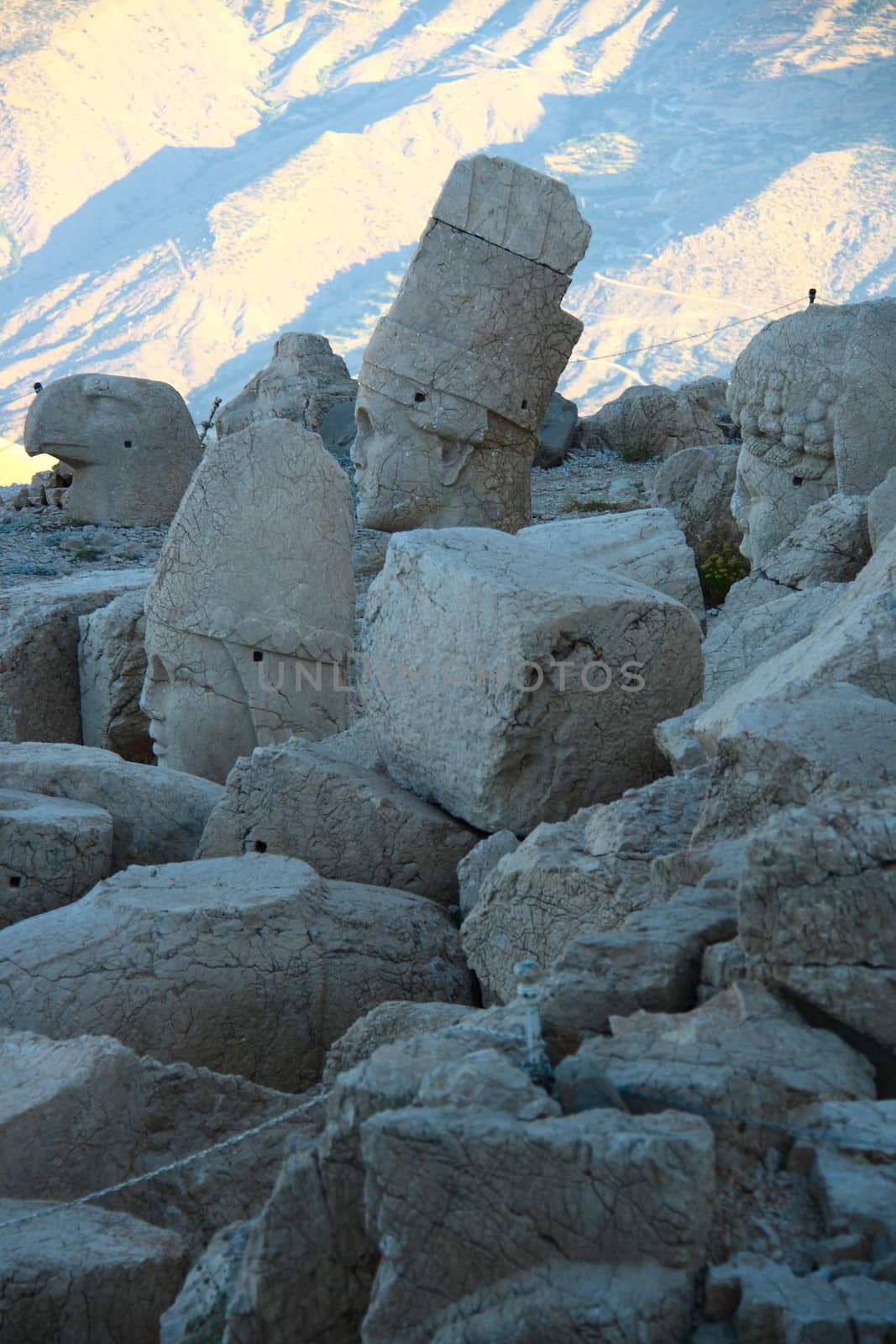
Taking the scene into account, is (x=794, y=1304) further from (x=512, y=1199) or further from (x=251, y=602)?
(x=251, y=602)

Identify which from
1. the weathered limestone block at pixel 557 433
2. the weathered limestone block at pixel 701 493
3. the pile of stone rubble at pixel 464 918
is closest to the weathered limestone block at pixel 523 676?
the pile of stone rubble at pixel 464 918

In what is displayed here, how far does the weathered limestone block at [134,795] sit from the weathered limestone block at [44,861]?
253mm

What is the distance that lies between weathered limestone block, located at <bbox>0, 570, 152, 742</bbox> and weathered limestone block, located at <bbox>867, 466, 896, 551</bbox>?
3484mm

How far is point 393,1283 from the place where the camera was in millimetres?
1826

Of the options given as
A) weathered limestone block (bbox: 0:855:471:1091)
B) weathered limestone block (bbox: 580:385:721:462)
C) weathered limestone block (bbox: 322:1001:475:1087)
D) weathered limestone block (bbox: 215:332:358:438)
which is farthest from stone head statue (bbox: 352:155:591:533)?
weathered limestone block (bbox: 322:1001:475:1087)

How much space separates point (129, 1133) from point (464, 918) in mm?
1241

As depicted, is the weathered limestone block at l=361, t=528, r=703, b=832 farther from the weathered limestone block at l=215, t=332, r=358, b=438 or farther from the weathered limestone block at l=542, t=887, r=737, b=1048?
the weathered limestone block at l=215, t=332, r=358, b=438

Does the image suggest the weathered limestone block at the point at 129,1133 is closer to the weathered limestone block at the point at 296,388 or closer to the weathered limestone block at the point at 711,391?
the weathered limestone block at the point at 296,388

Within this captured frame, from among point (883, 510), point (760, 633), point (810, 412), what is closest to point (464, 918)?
point (760, 633)

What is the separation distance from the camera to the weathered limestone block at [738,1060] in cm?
197

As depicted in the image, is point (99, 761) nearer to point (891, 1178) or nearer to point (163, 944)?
point (163, 944)

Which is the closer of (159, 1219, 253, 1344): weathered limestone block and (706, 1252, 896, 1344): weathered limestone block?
(706, 1252, 896, 1344): weathered limestone block

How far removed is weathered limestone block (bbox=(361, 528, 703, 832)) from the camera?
A: 12.6 ft

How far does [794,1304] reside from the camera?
5.39 ft
